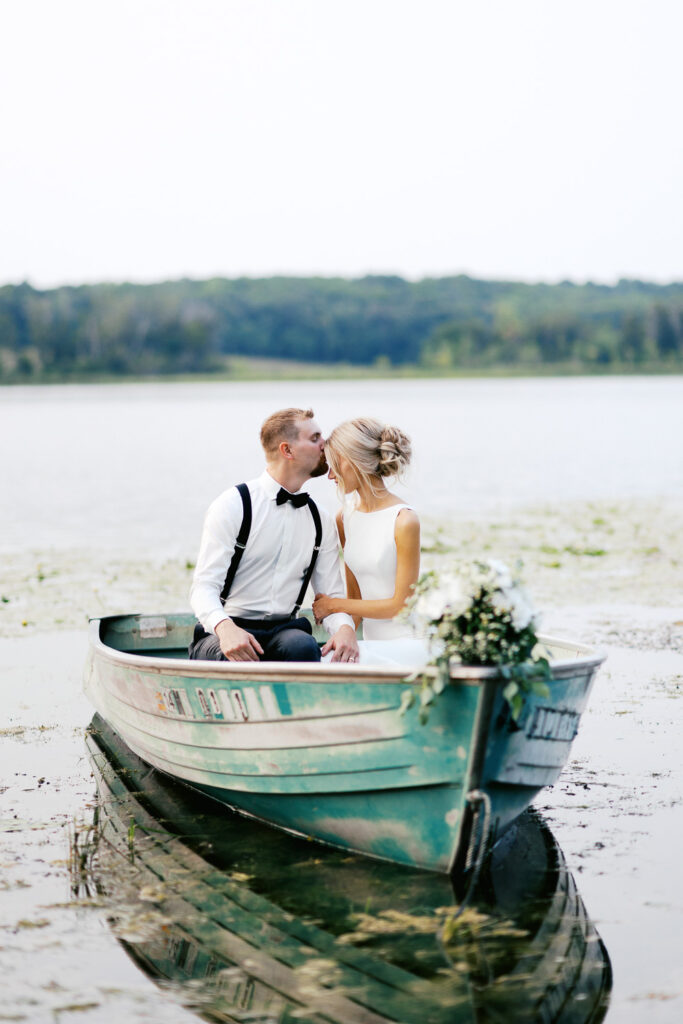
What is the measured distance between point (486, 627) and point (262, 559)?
1.63 m

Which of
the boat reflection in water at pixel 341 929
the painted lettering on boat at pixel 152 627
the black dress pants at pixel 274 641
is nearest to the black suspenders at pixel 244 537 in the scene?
the black dress pants at pixel 274 641

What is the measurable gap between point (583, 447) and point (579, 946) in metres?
30.7

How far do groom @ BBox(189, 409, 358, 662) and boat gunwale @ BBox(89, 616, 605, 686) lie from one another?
199mm

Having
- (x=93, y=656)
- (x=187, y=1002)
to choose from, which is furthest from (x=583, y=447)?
(x=187, y=1002)

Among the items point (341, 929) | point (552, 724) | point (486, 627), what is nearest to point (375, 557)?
point (552, 724)

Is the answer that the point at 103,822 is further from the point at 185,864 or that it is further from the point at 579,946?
the point at 579,946

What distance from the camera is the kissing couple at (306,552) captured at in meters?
5.39

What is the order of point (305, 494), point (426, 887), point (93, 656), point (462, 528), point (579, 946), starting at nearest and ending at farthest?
point (579, 946) < point (426, 887) < point (305, 494) < point (93, 656) < point (462, 528)

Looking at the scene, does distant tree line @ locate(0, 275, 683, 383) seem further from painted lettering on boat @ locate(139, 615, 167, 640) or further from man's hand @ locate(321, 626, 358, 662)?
man's hand @ locate(321, 626, 358, 662)

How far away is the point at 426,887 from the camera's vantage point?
4625 millimetres

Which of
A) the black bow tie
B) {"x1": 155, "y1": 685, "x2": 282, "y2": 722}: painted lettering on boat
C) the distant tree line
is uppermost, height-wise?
the distant tree line

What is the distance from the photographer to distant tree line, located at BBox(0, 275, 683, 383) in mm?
108250

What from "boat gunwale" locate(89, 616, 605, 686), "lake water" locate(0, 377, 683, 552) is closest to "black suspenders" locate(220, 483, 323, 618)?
"boat gunwale" locate(89, 616, 605, 686)

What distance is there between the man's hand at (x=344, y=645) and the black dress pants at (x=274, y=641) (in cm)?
9
